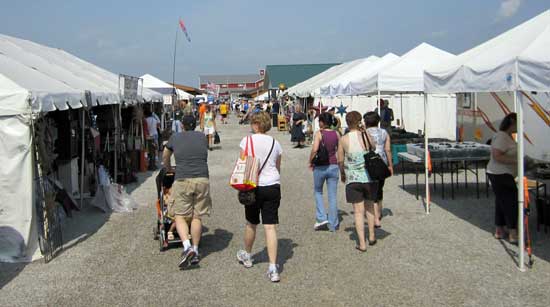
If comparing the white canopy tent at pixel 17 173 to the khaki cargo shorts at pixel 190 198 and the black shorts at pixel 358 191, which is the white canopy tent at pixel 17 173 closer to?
the khaki cargo shorts at pixel 190 198

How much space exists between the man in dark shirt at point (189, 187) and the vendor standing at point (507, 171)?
346cm

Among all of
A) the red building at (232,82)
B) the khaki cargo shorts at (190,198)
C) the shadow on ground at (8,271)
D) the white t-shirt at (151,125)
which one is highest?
the red building at (232,82)

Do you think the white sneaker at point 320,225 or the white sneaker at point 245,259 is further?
the white sneaker at point 320,225

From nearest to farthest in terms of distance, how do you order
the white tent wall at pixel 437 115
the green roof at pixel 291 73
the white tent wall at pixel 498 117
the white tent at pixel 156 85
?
the white tent wall at pixel 498 117, the white tent wall at pixel 437 115, the white tent at pixel 156 85, the green roof at pixel 291 73

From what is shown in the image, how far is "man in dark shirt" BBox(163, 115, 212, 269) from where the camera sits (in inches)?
230

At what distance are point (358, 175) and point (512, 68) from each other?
2.00 m

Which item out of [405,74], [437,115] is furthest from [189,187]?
[437,115]

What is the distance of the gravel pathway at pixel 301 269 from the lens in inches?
192

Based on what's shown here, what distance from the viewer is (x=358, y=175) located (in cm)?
627

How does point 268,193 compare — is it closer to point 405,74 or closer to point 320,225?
point 320,225

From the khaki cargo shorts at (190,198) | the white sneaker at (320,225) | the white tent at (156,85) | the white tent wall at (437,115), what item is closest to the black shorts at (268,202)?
the khaki cargo shorts at (190,198)

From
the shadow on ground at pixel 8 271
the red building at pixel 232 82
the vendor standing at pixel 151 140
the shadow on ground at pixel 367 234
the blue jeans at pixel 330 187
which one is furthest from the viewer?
the red building at pixel 232 82

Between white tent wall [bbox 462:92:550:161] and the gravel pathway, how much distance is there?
4.47 meters

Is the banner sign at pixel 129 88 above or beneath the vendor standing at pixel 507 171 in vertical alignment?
above
